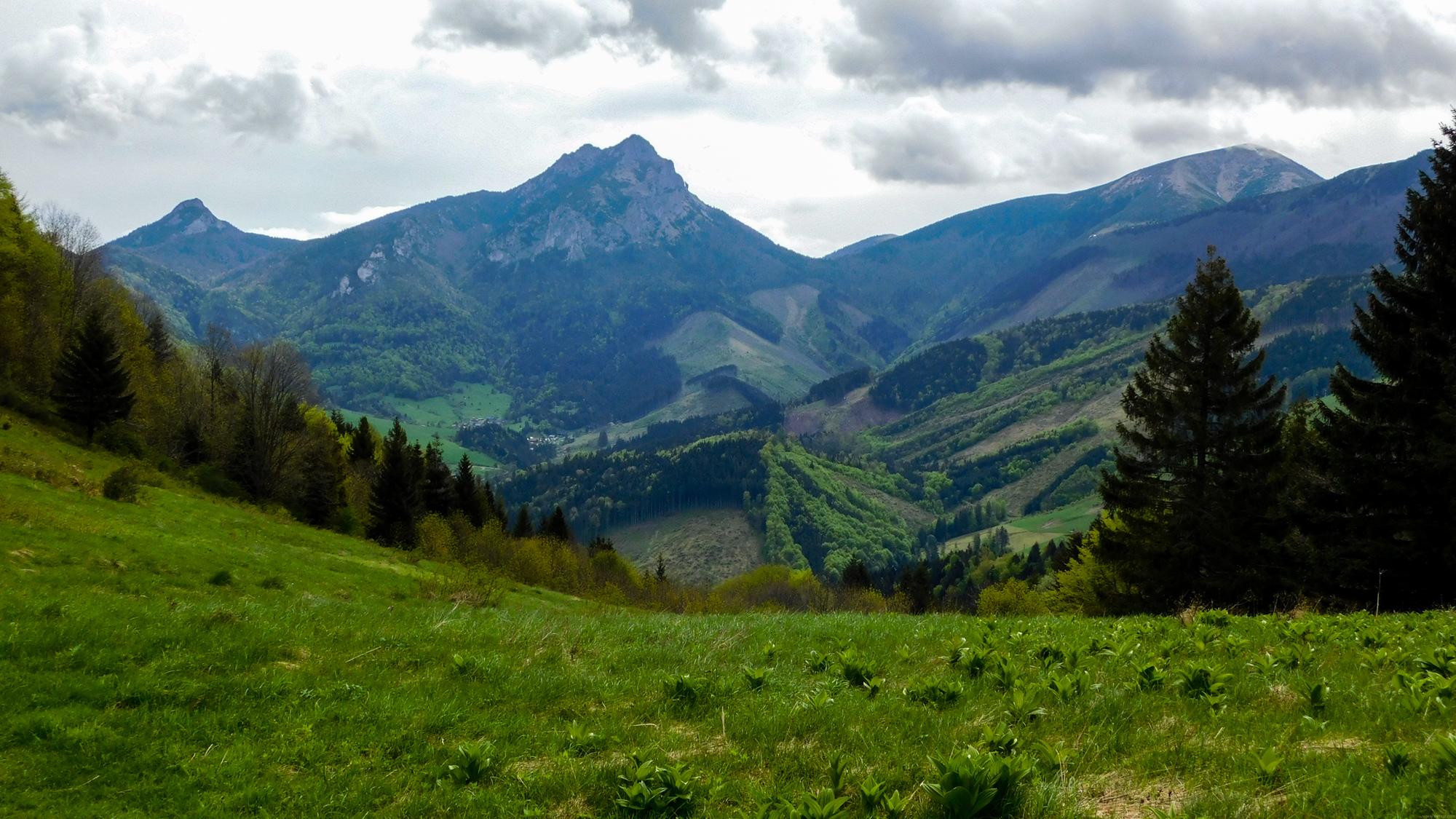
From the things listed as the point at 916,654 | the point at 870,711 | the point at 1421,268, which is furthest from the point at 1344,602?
the point at 870,711

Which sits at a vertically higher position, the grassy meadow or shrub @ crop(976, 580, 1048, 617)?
the grassy meadow

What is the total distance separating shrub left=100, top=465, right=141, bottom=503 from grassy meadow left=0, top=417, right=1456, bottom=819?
25309 mm

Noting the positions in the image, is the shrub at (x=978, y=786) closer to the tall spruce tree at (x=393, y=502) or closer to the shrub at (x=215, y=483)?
the shrub at (x=215, y=483)

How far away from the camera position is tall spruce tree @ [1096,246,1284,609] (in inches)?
1276

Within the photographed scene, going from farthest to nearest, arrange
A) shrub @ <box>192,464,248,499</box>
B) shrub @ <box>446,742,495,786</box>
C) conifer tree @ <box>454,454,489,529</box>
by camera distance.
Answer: conifer tree @ <box>454,454,489,529</box> < shrub @ <box>192,464,248,499</box> < shrub @ <box>446,742,495,786</box>

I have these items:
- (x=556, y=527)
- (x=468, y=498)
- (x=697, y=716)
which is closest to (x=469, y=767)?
(x=697, y=716)

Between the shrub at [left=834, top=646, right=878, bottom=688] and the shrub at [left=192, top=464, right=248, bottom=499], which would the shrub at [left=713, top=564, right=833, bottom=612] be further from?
the shrub at [left=834, top=646, right=878, bottom=688]

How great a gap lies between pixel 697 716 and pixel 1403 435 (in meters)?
29.9

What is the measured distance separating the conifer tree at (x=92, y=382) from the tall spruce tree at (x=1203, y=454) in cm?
6204

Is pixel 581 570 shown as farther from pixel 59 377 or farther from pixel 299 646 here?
pixel 299 646

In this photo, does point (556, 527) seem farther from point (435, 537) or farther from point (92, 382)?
point (92, 382)

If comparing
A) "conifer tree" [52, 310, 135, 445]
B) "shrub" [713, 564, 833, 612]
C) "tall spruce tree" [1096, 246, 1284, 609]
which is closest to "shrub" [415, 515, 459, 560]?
"conifer tree" [52, 310, 135, 445]

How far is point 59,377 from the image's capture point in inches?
1897

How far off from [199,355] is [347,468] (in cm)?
2783
